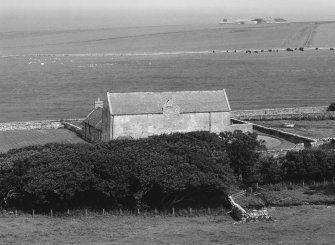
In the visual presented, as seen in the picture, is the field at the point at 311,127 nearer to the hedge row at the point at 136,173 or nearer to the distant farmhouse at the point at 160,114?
the distant farmhouse at the point at 160,114

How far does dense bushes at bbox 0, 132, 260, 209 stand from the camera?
122ft

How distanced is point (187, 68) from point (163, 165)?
86730 mm

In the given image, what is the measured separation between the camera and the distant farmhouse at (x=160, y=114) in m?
50.2

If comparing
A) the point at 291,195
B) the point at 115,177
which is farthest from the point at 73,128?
the point at 291,195

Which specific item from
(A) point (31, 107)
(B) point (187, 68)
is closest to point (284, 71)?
(B) point (187, 68)

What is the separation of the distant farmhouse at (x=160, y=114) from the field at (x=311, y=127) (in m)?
5.87

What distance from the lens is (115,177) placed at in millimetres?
38094

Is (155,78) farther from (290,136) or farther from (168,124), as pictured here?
(168,124)

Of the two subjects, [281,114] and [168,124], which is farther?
[281,114]

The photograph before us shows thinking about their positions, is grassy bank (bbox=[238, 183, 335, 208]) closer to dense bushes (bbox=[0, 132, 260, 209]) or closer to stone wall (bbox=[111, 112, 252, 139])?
dense bushes (bbox=[0, 132, 260, 209])

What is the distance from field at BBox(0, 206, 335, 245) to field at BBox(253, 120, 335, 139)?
59.6 ft

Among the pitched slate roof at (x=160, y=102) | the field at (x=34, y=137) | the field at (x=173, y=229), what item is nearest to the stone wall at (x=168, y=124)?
the pitched slate roof at (x=160, y=102)

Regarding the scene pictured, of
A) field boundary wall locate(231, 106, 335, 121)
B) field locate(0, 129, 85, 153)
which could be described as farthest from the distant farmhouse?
field boundary wall locate(231, 106, 335, 121)

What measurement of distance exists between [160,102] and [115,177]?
14.0 metres
